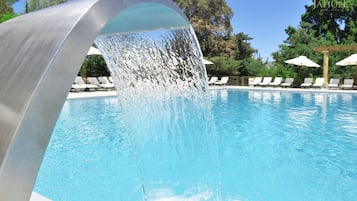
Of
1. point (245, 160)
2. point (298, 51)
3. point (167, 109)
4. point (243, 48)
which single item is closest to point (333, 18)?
point (298, 51)

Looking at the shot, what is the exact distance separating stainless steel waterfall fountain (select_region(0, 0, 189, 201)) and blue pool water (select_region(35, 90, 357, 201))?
3329 mm

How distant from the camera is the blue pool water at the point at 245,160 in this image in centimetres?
487

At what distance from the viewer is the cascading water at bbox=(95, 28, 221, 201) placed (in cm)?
319

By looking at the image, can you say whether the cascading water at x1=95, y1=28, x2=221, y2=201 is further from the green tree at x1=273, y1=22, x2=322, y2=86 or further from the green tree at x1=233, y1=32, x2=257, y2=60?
the green tree at x1=233, y1=32, x2=257, y2=60

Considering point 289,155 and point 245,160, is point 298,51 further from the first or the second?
point 245,160

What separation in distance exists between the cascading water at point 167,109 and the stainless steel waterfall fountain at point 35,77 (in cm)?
143

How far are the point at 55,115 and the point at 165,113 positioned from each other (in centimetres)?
320

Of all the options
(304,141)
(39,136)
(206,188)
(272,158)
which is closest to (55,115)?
(39,136)

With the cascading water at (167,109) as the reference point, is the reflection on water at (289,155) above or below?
below

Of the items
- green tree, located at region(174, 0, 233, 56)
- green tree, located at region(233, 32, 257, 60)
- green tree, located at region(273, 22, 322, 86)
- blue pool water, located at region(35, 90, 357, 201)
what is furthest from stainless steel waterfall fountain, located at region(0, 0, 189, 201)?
green tree, located at region(233, 32, 257, 60)

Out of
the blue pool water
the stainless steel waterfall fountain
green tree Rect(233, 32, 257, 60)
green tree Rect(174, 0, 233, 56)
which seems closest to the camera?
the stainless steel waterfall fountain

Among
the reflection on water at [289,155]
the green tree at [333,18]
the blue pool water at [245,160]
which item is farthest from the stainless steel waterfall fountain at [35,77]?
the green tree at [333,18]

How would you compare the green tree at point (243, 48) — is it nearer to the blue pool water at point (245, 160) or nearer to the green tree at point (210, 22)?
the green tree at point (210, 22)

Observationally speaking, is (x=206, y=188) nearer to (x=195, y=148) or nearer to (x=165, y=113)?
(x=195, y=148)
